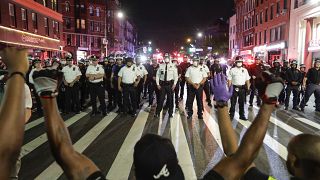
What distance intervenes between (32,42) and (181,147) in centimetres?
2726

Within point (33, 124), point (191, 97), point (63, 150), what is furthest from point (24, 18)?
point (63, 150)

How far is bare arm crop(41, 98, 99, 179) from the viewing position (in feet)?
6.69

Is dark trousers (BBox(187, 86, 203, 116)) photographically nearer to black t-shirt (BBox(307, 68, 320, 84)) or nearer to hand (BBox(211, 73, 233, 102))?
black t-shirt (BBox(307, 68, 320, 84))

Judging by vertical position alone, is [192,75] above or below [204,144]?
above

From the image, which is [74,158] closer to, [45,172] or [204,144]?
[45,172]

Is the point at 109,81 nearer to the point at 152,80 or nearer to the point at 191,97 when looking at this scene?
the point at 152,80

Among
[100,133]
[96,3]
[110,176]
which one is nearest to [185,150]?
[110,176]

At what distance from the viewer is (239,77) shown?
11.7m

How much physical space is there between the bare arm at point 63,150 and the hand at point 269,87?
3.94 ft

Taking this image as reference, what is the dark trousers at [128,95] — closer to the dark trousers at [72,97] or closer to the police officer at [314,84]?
the dark trousers at [72,97]

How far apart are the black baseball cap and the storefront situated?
72.1 feet

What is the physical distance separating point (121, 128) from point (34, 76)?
25.9 ft

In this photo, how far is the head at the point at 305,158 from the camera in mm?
1997

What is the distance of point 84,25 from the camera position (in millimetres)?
66062
